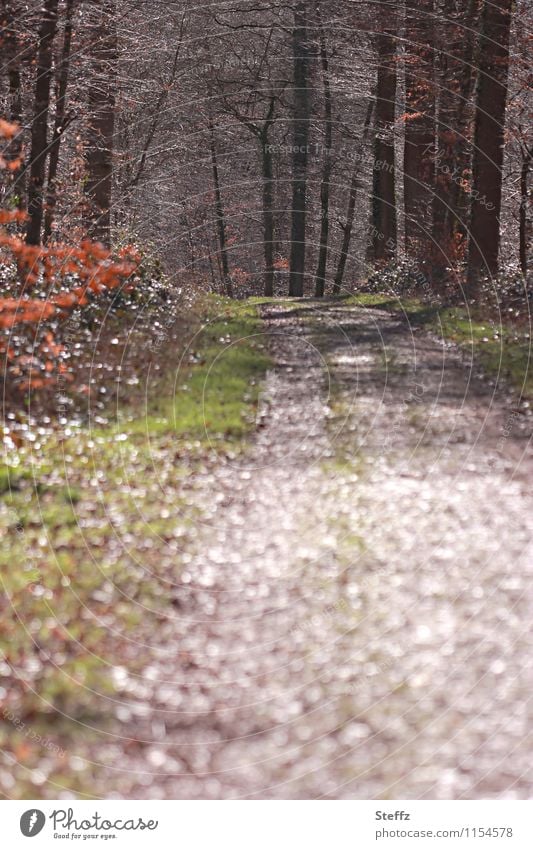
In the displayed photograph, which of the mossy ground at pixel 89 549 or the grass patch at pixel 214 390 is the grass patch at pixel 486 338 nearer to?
the grass patch at pixel 214 390

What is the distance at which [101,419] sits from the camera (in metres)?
12.8

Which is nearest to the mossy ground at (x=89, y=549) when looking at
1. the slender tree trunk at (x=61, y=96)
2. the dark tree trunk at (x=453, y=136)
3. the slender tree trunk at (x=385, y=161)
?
the slender tree trunk at (x=61, y=96)

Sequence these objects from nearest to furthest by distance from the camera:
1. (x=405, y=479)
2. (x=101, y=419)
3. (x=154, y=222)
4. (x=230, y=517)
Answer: (x=230, y=517)
(x=405, y=479)
(x=101, y=419)
(x=154, y=222)

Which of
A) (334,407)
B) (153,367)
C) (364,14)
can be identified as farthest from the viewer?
(364,14)

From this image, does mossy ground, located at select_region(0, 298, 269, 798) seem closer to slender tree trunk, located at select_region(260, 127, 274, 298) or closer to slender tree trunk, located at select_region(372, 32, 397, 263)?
slender tree trunk, located at select_region(372, 32, 397, 263)

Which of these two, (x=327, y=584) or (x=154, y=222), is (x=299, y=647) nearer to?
(x=327, y=584)

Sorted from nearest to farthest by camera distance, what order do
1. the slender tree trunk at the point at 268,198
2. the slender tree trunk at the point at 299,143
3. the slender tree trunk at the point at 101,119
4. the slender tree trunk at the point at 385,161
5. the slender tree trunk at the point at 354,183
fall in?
the slender tree trunk at the point at 101,119, the slender tree trunk at the point at 385,161, the slender tree trunk at the point at 299,143, the slender tree trunk at the point at 354,183, the slender tree trunk at the point at 268,198

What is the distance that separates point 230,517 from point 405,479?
→ 1.89m

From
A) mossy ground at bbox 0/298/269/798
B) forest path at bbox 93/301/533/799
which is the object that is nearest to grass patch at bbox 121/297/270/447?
mossy ground at bbox 0/298/269/798

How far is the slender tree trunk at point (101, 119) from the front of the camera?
1919 centimetres

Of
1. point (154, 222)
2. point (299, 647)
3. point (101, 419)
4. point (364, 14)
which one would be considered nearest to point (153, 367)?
point (101, 419)

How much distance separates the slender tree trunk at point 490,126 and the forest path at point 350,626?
867cm

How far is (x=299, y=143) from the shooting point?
3331 centimetres

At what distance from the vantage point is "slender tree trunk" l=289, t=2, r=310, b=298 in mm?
29156
